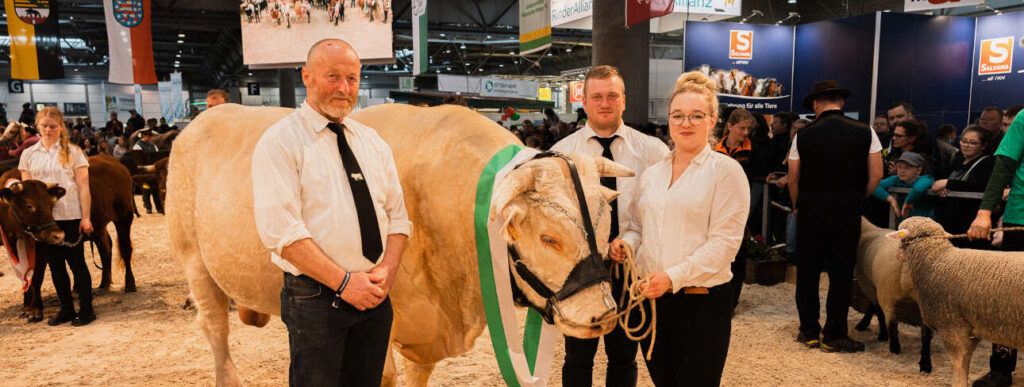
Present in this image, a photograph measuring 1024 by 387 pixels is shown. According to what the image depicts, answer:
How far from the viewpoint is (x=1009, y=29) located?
32.8 feet

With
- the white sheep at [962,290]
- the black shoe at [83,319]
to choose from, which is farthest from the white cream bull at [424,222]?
the black shoe at [83,319]

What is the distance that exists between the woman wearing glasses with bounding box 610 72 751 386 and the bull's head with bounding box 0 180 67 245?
5.59m

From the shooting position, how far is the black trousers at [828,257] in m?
4.71

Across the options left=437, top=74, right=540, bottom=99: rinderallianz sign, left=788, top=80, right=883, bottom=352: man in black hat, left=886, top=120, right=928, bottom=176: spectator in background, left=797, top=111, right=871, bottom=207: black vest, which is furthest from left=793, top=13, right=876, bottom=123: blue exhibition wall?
left=437, top=74, right=540, bottom=99: rinderallianz sign

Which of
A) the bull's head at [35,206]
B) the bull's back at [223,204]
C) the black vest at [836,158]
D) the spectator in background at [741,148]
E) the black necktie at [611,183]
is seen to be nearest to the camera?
the black necktie at [611,183]

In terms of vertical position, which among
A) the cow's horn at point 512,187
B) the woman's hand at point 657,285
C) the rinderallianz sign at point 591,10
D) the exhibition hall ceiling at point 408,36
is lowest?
the woman's hand at point 657,285

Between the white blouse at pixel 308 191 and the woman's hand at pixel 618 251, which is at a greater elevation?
the white blouse at pixel 308 191

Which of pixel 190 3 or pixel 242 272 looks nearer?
pixel 242 272

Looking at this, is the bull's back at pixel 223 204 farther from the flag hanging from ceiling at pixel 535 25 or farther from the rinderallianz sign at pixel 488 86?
the rinderallianz sign at pixel 488 86

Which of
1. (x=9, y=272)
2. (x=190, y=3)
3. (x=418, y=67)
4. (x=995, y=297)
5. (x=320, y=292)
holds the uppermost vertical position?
(x=190, y=3)

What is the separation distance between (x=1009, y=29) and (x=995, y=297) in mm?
9014

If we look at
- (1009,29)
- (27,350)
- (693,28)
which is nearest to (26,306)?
(27,350)

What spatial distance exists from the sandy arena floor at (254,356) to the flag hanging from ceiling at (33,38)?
7.50 metres

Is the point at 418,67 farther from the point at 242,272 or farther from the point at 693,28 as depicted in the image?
the point at 242,272
